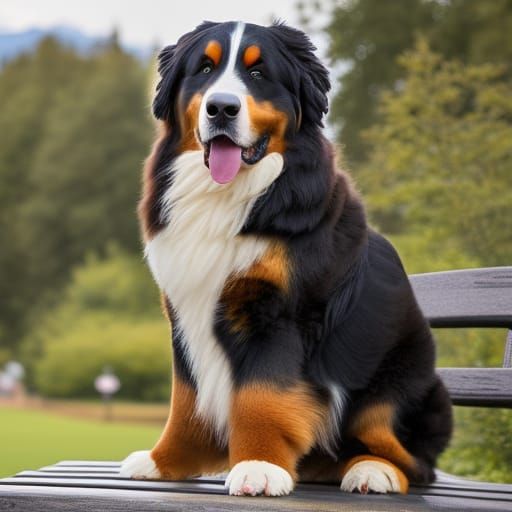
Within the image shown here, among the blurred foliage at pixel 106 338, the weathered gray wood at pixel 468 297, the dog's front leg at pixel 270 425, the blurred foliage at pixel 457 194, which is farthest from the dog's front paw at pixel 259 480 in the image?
the blurred foliage at pixel 106 338

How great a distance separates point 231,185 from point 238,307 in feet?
1.27

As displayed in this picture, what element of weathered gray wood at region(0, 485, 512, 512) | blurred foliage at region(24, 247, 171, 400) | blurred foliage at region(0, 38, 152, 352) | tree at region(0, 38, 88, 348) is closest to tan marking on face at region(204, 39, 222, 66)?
weathered gray wood at region(0, 485, 512, 512)

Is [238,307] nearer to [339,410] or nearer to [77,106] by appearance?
[339,410]

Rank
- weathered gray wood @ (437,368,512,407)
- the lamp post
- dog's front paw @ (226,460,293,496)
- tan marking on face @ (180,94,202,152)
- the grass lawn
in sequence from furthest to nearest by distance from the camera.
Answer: the lamp post
the grass lawn
weathered gray wood @ (437,368,512,407)
tan marking on face @ (180,94,202,152)
dog's front paw @ (226,460,293,496)

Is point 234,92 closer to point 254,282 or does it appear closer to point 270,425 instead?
point 254,282

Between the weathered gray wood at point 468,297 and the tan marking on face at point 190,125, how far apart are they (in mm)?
1354

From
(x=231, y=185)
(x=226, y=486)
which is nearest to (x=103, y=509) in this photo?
(x=226, y=486)

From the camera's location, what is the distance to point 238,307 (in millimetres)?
2752

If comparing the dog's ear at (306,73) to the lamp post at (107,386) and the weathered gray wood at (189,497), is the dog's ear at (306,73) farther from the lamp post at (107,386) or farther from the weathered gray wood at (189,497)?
the lamp post at (107,386)

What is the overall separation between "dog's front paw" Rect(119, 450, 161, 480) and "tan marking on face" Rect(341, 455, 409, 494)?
1.83 feet

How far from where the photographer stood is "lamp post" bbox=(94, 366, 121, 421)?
79.8 ft

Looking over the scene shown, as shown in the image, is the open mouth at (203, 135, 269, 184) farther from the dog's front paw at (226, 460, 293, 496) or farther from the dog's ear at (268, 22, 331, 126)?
the dog's front paw at (226, 460, 293, 496)

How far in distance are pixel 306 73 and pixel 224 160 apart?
1.24ft

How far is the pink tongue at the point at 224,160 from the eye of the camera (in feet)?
9.23
